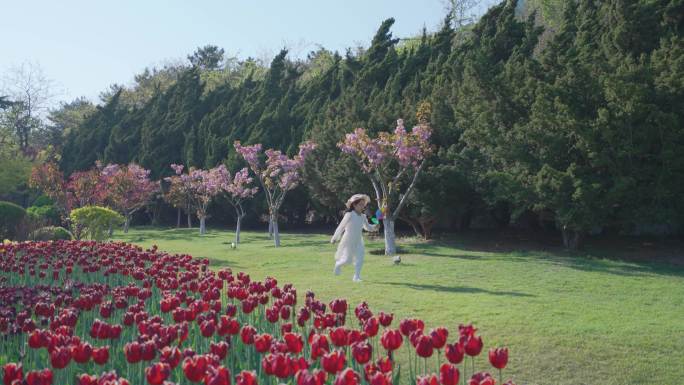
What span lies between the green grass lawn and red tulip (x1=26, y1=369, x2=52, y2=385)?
14.0 ft

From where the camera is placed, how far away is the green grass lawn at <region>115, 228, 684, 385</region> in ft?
20.5

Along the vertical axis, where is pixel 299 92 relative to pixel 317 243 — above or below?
above

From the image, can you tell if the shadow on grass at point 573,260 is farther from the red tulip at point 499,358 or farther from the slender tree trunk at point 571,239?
the red tulip at point 499,358

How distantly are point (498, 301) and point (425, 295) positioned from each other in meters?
1.28

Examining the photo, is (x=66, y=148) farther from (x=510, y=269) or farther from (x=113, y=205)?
(x=510, y=269)

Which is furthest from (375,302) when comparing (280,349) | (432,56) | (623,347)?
(432,56)

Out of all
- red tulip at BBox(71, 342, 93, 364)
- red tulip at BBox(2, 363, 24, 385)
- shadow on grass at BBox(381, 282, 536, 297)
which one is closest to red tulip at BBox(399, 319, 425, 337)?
red tulip at BBox(71, 342, 93, 364)

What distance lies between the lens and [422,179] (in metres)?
22.5

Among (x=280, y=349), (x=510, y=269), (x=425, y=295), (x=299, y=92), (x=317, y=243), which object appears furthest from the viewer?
(x=299, y=92)

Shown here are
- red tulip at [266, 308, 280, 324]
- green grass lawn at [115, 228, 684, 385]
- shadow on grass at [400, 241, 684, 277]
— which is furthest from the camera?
shadow on grass at [400, 241, 684, 277]

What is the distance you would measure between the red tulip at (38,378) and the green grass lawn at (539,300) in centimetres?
428

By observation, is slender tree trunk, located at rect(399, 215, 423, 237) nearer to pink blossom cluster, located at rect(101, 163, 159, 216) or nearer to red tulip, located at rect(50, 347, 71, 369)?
pink blossom cluster, located at rect(101, 163, 159, 216)

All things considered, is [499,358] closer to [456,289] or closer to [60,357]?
[60,357]

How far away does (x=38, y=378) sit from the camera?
10.2 feet
